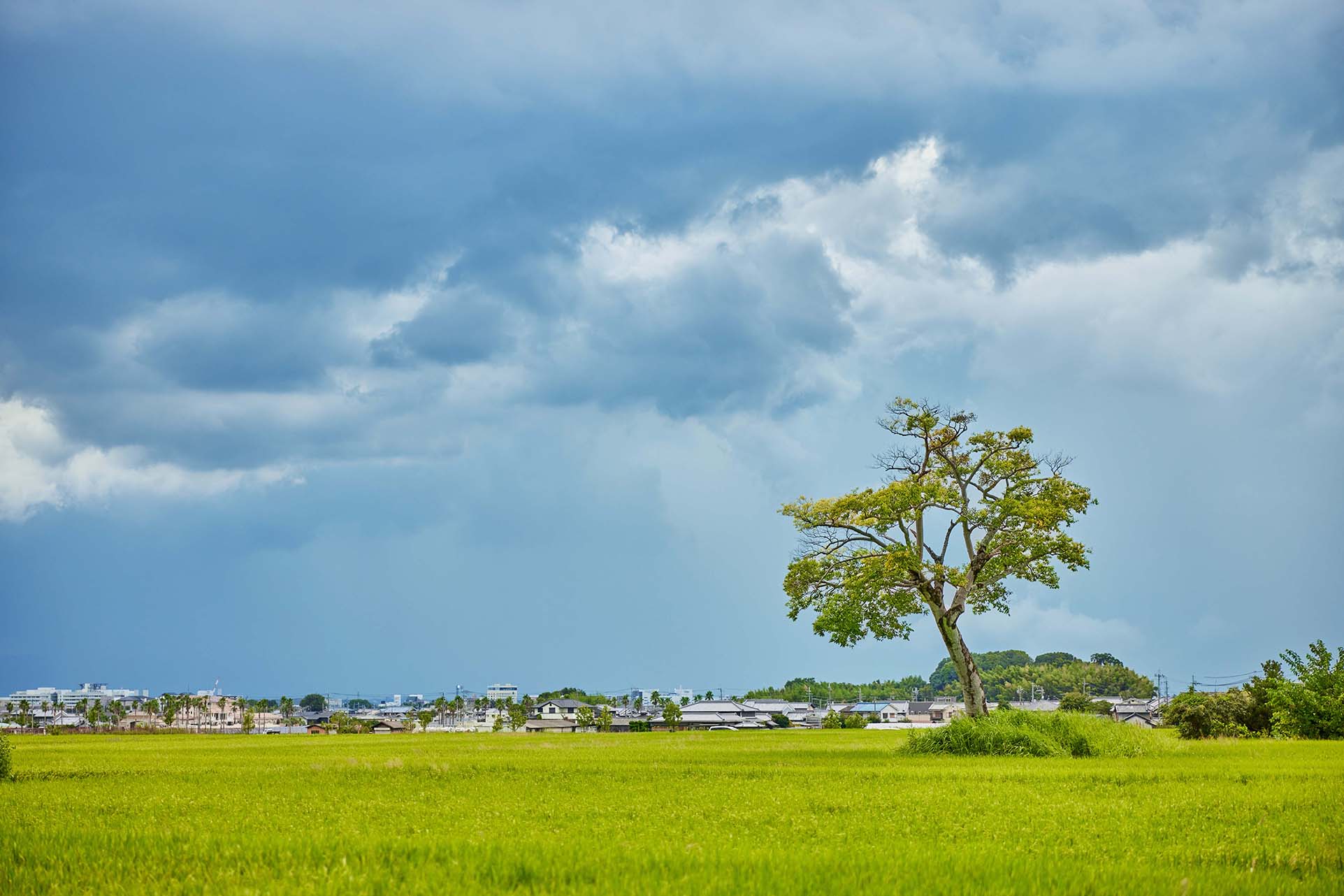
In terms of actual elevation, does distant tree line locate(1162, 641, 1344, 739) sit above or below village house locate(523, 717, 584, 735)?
above

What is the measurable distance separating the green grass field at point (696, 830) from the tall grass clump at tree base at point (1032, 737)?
4.65 m

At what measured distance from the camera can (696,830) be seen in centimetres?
1316

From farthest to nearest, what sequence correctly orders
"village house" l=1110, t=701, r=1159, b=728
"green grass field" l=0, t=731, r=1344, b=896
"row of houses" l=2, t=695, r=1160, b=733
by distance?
"row of houses" l=2, t=695, r=1160, b=733, "village house" l=1110, t=701, r=1159, b=728, "green grass field" l=0, t=731, r=1344, b=896

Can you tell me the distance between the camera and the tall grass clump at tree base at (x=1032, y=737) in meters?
31.8

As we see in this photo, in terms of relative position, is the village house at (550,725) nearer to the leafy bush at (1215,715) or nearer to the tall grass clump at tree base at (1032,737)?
the leafy bush at (1215,715)

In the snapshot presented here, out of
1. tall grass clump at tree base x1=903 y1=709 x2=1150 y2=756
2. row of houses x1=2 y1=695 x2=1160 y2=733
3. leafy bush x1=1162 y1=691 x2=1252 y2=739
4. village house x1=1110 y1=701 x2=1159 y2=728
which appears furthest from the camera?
row of houses x1=2 y1=695 x2=1160 y2=733

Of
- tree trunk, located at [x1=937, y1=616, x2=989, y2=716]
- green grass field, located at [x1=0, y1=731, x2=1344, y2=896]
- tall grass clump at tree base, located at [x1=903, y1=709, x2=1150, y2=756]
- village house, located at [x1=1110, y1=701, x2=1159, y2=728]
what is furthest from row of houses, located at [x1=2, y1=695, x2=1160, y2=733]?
green grass field, located at [x1=0, y1=731, x2=1344, y2=896]

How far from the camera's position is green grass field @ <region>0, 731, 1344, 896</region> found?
9.40 m

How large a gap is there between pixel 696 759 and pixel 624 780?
1064 cm

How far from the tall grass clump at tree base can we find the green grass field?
4645 millimetres

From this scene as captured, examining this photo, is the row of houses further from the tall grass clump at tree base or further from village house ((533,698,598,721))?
the tall grass clump at tree base

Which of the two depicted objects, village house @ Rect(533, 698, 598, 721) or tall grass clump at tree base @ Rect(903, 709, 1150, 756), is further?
village house @ Rect(533, 698, 598, 721)

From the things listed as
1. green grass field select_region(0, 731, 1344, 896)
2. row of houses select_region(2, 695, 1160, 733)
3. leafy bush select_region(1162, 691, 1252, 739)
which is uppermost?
green grass field select_region(0, 731, 1344, 896)

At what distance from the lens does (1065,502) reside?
36.4m
